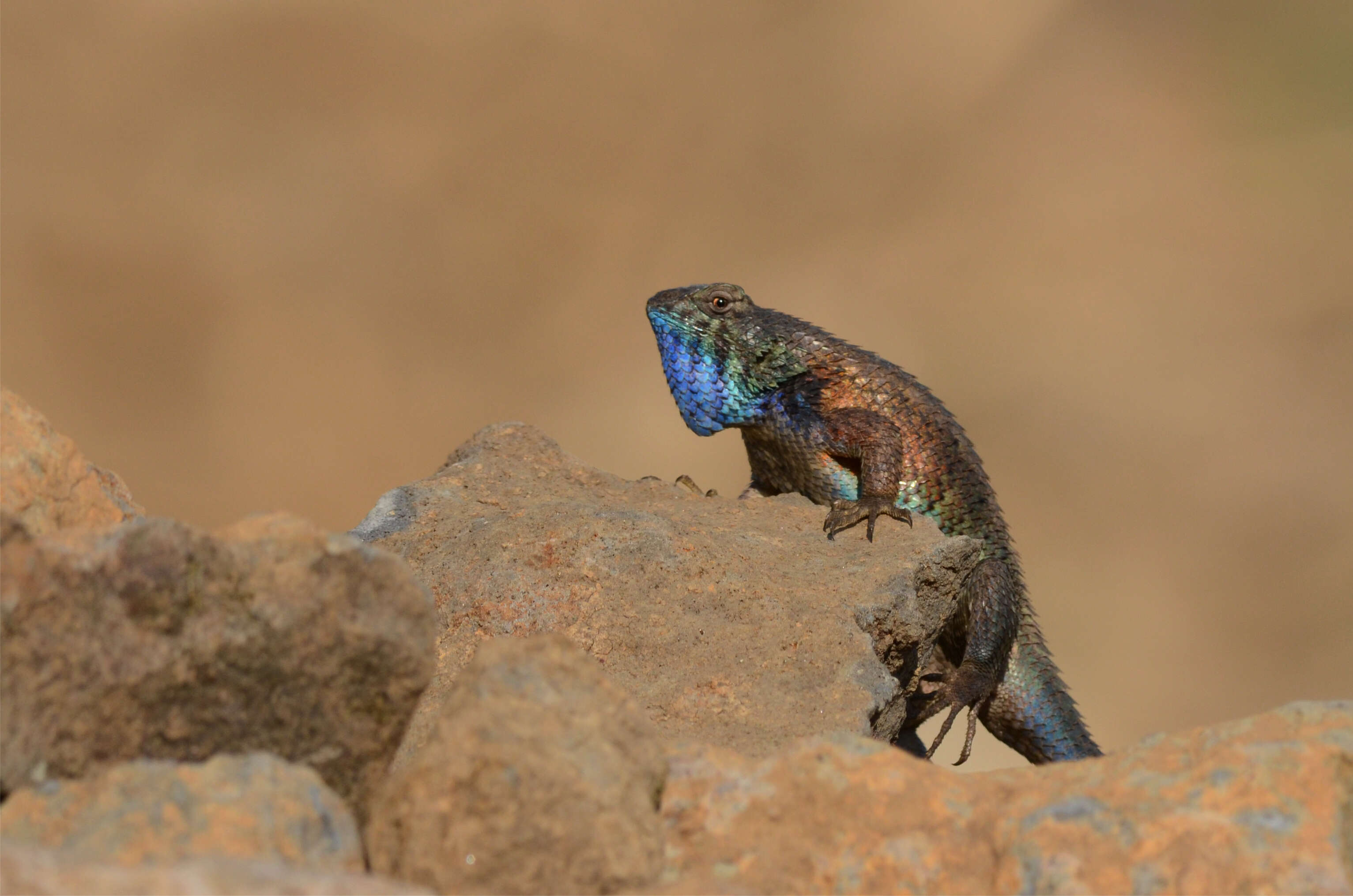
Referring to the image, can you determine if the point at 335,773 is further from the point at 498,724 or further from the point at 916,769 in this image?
the point at 916,769

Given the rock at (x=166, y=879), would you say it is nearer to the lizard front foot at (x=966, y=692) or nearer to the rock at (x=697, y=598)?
the rock at (x=697, y=598)

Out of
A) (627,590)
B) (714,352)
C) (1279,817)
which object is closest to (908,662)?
(627,590)

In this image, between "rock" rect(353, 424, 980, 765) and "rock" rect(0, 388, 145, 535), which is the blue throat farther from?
"rock" rect(0, 388, 145, 535)

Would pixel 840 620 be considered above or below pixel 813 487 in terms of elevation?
below

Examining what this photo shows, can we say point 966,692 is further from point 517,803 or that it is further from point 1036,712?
point 517,803

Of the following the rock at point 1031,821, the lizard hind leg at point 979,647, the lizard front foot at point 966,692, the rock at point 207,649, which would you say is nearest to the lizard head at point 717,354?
the lizard hind leg at point 979,647

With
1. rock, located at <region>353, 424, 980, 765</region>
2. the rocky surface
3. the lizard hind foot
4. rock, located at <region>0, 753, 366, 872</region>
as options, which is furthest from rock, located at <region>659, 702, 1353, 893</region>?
the lizard hind foot

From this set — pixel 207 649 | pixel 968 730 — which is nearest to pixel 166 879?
pixel 207 649
